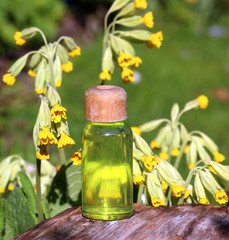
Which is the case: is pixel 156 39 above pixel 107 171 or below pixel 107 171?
above

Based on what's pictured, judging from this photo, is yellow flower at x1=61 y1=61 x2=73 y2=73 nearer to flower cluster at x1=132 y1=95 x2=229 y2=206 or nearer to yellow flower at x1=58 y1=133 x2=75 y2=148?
Answer: flower cluster at x1=132 y1=95 x2=229 y2=206

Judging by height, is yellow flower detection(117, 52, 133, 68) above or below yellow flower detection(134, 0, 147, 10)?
below

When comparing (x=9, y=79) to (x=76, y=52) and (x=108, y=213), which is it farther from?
(x=108, y=213)

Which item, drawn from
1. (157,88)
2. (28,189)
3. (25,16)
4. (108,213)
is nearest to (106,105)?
(108,213)

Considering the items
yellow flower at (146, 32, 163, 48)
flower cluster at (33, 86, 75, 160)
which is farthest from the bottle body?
yellow flower at (146, 32, 163, 48)

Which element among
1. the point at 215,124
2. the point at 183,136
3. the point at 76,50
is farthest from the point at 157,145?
the point at 215,124

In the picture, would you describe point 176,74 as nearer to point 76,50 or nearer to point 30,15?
point 30,15

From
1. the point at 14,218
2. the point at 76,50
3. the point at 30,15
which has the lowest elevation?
the point at 14,218
